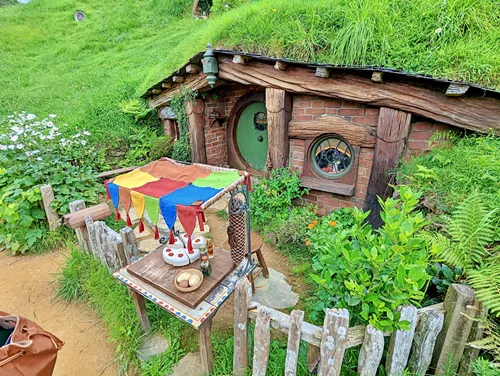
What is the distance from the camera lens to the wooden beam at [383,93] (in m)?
3.17

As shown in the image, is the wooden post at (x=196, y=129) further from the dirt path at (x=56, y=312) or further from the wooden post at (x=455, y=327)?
the wooden post at (x=455, y=327)

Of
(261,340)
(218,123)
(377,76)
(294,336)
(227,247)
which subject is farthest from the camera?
(218,123)

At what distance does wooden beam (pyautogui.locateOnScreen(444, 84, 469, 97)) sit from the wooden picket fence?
2361mm

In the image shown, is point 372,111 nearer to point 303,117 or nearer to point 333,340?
point 303,117

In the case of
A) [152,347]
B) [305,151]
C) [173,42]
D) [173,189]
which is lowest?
[152,347]

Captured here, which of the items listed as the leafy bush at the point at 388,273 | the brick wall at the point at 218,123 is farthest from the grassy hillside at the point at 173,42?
the leafy bush at the point at 388,273

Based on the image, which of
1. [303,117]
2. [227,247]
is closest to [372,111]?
[303,117]

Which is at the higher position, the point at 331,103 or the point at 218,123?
the point at 331,103

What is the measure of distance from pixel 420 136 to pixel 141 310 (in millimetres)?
4120

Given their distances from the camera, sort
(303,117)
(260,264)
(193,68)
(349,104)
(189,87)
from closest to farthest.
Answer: (260,264), (349,104), (303,117), (193,68), (189,87)

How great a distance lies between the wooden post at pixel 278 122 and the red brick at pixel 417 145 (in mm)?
1961

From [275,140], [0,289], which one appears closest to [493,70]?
[275,140]

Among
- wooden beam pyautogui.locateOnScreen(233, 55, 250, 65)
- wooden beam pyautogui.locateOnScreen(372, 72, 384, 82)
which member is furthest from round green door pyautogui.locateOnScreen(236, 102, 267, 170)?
wooden beam pyautogui.locateOnScreen(372, 72, 384, 82)

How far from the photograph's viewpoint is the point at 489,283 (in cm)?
180
